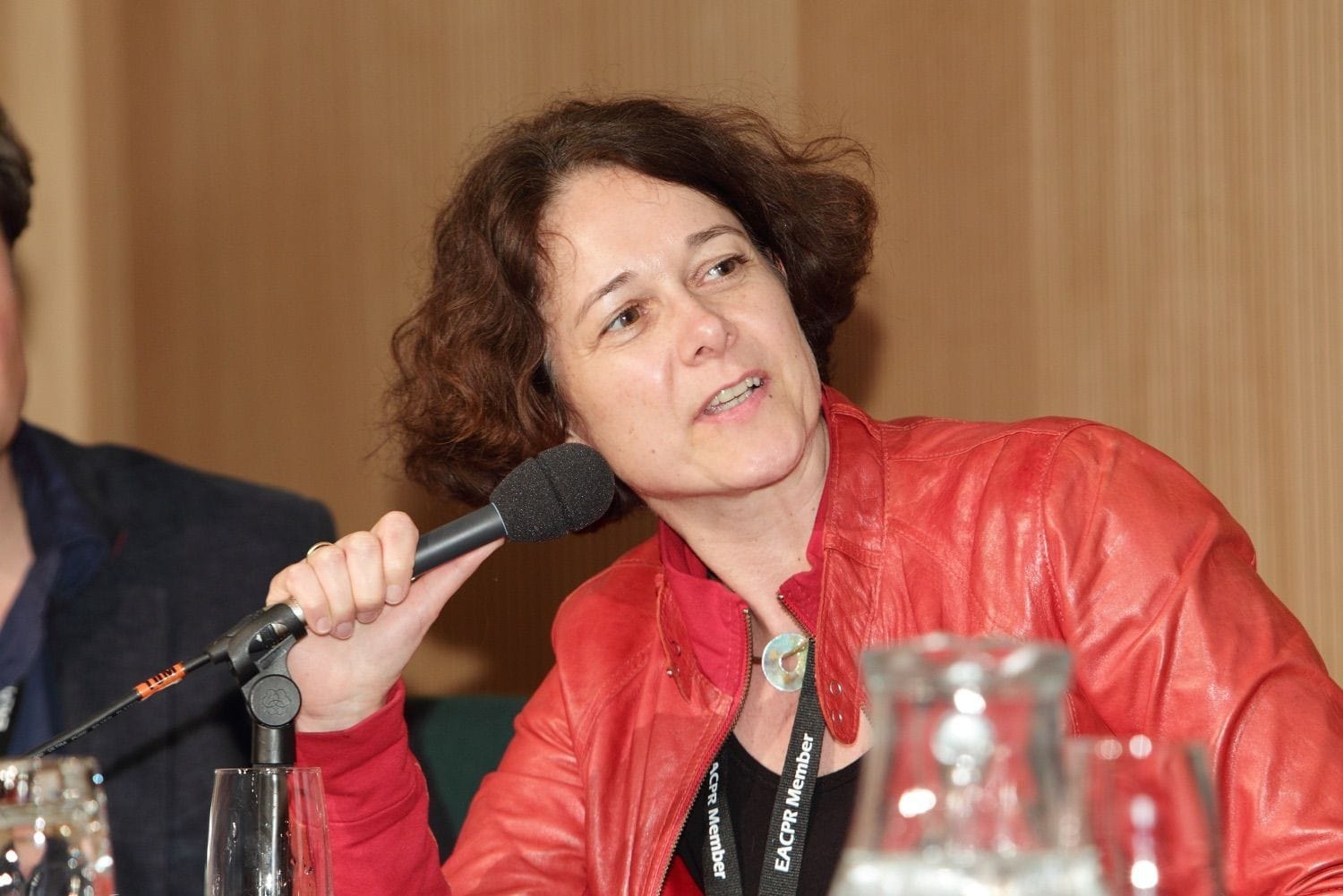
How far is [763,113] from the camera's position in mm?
2283

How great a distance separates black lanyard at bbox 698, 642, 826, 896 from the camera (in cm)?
161

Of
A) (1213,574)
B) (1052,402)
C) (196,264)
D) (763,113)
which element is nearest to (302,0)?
(196,264)

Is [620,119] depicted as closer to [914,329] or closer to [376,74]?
[914,329]

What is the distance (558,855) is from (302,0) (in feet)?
6.25

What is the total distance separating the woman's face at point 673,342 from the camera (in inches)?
64.8

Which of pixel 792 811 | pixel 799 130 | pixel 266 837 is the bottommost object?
pixel 792 811

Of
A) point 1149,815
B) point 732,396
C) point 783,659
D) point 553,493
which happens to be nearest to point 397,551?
point 553,493

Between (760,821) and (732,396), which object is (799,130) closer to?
(732,396)

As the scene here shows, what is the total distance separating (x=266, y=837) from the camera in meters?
1.00

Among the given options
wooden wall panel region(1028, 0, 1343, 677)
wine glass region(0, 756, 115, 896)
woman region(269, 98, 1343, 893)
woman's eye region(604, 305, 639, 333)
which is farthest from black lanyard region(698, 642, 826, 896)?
wine glass region(0, 756, 115, 896)

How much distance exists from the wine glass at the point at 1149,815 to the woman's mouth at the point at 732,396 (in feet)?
3.55

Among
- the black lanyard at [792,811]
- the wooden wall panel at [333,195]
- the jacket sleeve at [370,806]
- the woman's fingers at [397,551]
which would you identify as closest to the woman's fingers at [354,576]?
the woman's fingers at [397,551]

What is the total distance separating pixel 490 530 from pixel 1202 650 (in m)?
0.68

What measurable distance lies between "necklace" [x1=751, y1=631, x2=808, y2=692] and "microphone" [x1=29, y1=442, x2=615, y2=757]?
0.31m
